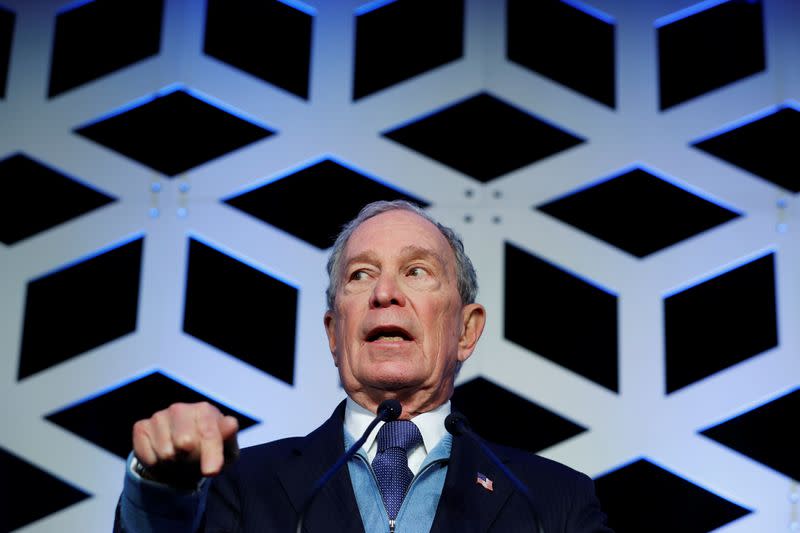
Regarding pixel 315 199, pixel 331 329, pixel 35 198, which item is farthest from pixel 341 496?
pixel 35 198

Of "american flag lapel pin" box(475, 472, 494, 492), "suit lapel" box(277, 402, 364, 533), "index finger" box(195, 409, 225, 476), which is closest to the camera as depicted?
"index finger" box(195, 409, 225, 476)

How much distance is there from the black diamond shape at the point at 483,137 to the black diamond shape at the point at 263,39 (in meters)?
0.36

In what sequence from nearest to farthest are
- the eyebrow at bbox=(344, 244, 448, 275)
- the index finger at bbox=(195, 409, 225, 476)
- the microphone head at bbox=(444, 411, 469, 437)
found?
1. the index finger at bbox=(195, 409, 225, 476)
2. the microphone head at bbox=(444, 411, 469, 437)
3. the eyebrow at bbox=(344, 244, 448, 275)

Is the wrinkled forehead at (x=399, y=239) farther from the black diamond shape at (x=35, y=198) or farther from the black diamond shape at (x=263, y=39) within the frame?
the black diamond shape at (x=35, y=198)

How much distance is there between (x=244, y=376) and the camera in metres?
2.57

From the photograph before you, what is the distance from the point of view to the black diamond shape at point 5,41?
9.11 ft

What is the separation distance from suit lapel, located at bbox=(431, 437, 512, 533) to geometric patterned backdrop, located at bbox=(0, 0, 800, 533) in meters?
0.77

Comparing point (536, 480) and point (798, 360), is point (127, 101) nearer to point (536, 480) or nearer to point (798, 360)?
point (536, 480)

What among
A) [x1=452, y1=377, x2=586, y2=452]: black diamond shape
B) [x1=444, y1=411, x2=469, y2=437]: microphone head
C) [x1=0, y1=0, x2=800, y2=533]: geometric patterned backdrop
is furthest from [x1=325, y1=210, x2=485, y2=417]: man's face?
[x1=0, y1=0, x2=800, y2=533]: geometric patterned backdrop

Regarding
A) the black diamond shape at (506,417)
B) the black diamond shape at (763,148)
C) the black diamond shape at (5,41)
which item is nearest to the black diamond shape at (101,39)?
the black diamond shape at (5,41)

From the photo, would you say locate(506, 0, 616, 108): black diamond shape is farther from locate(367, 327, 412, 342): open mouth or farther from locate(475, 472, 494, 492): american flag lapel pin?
locate(475, 472, 494, 492): american flag lapel pin

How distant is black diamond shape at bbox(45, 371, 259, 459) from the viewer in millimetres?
2541

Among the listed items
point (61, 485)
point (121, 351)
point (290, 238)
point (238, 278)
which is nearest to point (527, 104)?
point (290, 238)

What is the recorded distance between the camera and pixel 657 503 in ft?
8.20
